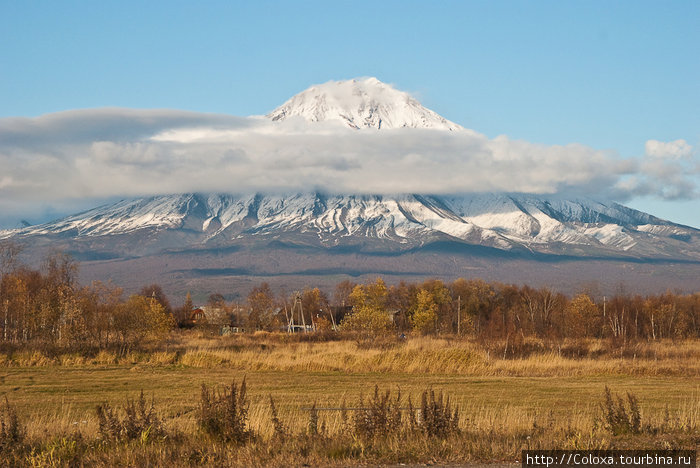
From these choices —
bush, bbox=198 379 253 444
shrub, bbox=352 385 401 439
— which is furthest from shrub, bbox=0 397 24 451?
shrub, bbox=352 385 401 439

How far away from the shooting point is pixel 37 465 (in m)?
13.1

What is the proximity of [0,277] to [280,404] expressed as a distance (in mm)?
70338

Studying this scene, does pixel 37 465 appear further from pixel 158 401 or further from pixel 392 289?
pixel 392 289

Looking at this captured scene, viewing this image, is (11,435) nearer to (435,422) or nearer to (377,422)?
(377,422)

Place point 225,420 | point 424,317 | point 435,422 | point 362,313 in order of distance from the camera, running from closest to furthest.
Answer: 1. point 225,420
2. point 435,422
3. point 362,313
4. point 424,317

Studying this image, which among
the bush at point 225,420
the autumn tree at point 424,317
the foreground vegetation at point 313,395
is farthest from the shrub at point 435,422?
the autumn tree at point 424,317

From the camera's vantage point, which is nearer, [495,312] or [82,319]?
[82,319]

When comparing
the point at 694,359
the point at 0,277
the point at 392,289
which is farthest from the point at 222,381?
the point at 392,289

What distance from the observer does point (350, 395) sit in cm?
2856

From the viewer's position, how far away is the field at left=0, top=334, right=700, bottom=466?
14383 mm

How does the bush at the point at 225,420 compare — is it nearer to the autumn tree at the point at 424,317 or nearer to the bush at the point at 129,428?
the bush at the point at 129,428

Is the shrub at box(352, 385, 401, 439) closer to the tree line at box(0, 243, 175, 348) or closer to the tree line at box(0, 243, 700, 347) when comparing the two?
the tree line at box(0, 243, 700, 347)

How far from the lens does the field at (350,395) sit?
14383 millimetres

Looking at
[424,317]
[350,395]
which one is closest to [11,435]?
[350,395]
